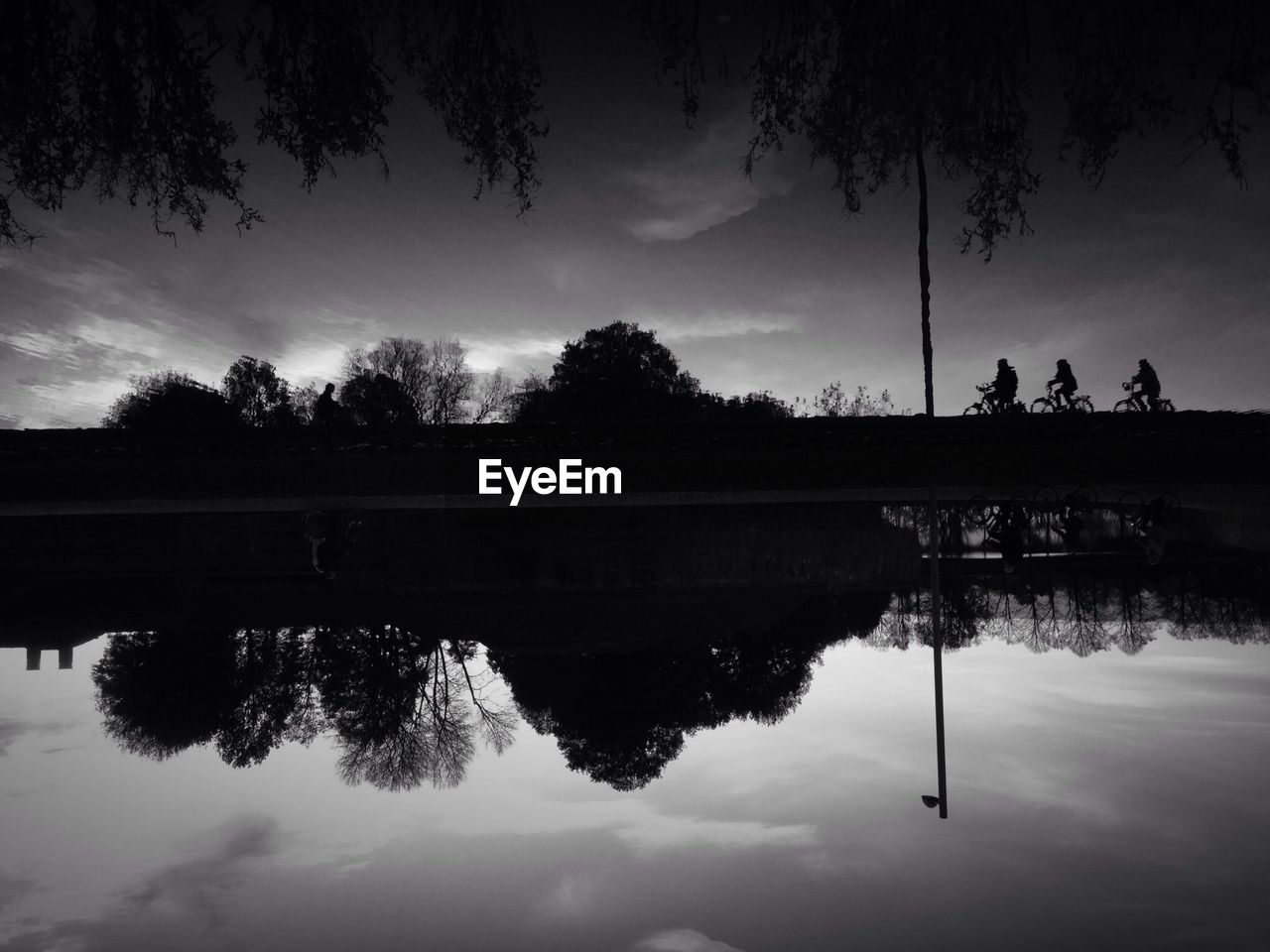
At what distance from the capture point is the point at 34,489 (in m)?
11.9

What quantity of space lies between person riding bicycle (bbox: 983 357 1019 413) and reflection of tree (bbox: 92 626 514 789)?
620 inches

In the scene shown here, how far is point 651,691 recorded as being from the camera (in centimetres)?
768

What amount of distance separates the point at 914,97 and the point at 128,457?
14.3 metres

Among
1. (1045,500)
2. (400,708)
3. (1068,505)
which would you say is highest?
(1045,500)

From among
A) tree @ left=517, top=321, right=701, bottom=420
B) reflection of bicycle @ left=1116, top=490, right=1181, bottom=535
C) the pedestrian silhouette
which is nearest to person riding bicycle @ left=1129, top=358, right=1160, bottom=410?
reflection of bicycle @ left=1116, top=490, right=1181, bottom=535

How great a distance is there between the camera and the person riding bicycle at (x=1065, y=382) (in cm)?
1672

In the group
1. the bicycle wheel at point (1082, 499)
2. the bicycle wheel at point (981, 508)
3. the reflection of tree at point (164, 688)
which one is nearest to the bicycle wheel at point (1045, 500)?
the bicycle wheel at point (1082, 499)

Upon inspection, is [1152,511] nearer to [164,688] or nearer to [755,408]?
[164,688]

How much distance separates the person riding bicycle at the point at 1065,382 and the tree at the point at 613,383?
108 feet

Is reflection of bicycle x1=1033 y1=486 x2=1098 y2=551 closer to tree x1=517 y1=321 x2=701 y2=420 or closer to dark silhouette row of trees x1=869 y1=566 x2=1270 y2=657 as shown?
dark silhouette row of trees x1=869 y1=566 x2=1270 y2=657

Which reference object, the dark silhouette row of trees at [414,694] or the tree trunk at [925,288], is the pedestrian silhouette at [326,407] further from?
the tree trunk at [925,288]

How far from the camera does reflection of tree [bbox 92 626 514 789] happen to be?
648 cm

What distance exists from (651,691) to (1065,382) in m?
15.8

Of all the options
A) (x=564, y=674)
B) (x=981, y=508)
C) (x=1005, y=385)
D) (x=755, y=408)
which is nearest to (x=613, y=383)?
(x=755, y=408)
